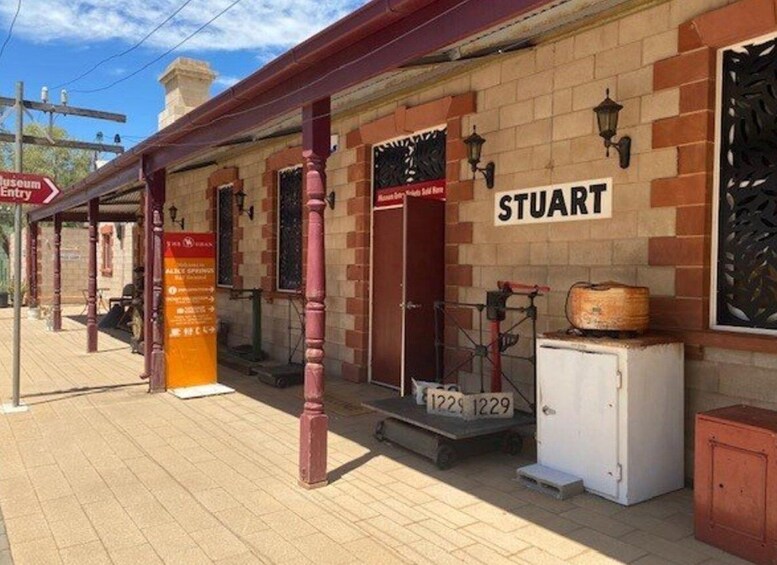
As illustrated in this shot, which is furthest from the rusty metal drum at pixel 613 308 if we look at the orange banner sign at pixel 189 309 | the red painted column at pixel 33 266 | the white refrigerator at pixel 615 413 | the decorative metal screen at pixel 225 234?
the red painted column at pixel 33 266

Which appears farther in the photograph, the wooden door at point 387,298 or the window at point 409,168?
the wooden door at point 387,298

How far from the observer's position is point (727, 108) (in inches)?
166

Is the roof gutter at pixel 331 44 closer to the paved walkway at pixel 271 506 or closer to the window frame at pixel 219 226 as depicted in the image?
the paved walkway at pixel 271 506

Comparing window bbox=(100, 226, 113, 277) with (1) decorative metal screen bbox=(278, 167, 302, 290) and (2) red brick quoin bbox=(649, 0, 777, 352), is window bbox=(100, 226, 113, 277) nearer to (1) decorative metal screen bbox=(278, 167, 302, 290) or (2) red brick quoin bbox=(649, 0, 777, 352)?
(1) decorative metal screen bbox=(278, 167, 302, 290)

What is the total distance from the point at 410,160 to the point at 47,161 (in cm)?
3338

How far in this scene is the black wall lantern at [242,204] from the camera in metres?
10.3

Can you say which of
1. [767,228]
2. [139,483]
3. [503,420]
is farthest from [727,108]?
[139,483]

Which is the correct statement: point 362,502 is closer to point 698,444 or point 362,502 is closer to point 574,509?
point 574,509

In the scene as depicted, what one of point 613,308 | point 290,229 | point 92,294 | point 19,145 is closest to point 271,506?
point 613,308

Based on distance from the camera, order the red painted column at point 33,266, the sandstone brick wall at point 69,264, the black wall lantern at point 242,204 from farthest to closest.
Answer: the sandstone brick wall at point 69,264, the red painted column at point 33,266, the black wall lantern at point 242,204

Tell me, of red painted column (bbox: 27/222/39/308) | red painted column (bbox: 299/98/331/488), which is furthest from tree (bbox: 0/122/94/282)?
red painted column (bbox: 299/98/331/488)

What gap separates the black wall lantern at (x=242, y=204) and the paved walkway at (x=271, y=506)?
16.1ft

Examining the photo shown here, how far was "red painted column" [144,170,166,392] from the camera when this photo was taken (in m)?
7.48

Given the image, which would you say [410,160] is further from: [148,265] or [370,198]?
[148,265]
